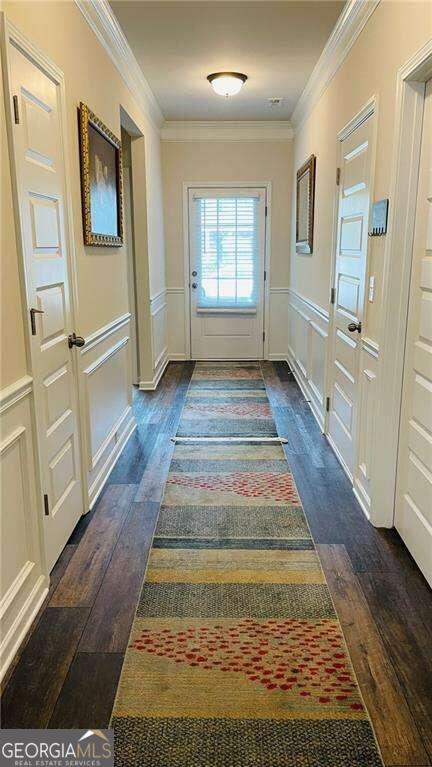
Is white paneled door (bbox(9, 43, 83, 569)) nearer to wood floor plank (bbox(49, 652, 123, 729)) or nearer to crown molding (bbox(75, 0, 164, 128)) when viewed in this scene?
wood floor plank (bbox(49, 652, 123, 729))

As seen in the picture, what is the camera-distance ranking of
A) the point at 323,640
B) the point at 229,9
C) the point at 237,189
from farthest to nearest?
1. the point at 237,189
2. the point at 229,9
3. the point at 323,640

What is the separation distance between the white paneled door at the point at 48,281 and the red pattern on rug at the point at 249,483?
0.73 metres

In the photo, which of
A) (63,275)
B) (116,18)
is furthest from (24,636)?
(116,18)

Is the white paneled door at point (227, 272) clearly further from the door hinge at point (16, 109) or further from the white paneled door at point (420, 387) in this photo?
the door hinge at point (16, 109)

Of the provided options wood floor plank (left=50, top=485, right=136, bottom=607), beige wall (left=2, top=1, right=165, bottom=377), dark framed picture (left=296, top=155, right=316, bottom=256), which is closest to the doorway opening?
dark framed picture (left=296, top=155, right=316, bottom=256)

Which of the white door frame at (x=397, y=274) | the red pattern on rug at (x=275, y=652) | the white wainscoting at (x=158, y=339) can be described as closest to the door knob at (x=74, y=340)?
the red pattern on rug at (x=275, y=652)

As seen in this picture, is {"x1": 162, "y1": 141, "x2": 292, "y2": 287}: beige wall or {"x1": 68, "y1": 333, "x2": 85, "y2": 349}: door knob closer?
{"x1": 68, "y1": 333, "x2": 85, "y2": 349}: door knob

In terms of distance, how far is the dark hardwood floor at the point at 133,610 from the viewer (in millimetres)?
1587

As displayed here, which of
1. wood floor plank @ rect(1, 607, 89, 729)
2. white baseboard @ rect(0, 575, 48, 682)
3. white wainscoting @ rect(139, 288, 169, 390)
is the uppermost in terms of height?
white wainscoting @ rect(139, 288, 169, 390)

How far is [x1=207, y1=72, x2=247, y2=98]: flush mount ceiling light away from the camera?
161 inches

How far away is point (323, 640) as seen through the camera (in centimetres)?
188

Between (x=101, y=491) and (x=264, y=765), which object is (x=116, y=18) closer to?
(x=101, y=491)

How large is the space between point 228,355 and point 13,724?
5230mm

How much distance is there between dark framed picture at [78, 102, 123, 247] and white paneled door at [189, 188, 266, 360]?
99.5 inches
